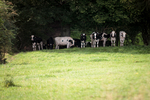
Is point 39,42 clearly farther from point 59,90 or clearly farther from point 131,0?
point 59,90

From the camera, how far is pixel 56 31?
147 ft

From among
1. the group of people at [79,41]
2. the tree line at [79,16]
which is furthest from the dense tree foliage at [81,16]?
the group of people at [79,41]

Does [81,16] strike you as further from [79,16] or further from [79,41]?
[79,41]

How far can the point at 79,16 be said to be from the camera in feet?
127

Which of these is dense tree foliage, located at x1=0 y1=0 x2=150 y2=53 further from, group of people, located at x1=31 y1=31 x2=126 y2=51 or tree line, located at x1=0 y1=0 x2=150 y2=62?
group of people, located at x1=31 y1=31 x2=126 y2=51

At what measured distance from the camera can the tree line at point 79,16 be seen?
3544 centimetres

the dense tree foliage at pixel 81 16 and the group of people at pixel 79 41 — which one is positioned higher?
the dense tree foliage at pixel 81 16

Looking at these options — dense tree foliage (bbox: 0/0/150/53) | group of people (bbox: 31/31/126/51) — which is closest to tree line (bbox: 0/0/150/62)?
dense tree foliage (bbox: 0/0/150/53)

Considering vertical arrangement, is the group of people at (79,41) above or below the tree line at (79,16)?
below

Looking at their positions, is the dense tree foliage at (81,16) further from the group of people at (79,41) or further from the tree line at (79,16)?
the group of people at (79,41)

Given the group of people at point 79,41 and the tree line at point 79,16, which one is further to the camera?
the group of people at point 79,41

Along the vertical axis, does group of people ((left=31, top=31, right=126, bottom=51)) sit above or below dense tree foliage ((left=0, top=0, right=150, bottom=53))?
below

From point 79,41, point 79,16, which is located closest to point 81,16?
point 79,16

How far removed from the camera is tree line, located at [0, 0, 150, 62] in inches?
1395
